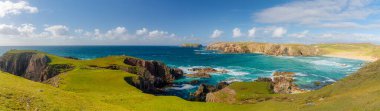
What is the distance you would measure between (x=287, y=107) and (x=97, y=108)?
64.1 ft

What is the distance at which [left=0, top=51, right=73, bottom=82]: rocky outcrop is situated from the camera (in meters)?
72.6

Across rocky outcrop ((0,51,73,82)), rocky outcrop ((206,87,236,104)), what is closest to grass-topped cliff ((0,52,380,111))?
rocky outcrop ((206,87,236,104))

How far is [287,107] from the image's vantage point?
29578 millimetres

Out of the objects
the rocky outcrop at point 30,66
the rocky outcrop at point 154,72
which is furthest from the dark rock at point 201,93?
the rocky outcrop at point 30,66

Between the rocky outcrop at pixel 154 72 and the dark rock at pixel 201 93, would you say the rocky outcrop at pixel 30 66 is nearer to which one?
the rocky outcrop at pixel 154 72

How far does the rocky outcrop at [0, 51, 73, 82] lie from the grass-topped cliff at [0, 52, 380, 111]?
2067 centimetres

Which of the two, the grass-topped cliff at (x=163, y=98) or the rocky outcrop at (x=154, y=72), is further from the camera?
the rocky outcrop at (x=154, y=72)

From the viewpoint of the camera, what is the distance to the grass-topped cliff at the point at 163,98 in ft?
77.3

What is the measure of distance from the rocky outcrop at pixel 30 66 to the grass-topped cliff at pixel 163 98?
2067cm

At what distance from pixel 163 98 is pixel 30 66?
6065cm

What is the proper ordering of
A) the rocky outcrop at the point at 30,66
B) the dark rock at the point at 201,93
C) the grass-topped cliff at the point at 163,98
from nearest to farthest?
the grass-topped cliff at the point at 163,98
the dark rock at the point at 201,93
the rocky outcrop at the point at 30,66

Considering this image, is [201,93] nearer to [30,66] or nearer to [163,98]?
[163,98]

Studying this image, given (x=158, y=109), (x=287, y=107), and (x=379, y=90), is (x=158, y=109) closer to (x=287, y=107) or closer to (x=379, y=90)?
(x=287, y=107)

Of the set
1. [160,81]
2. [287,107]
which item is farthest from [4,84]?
[160,81]
